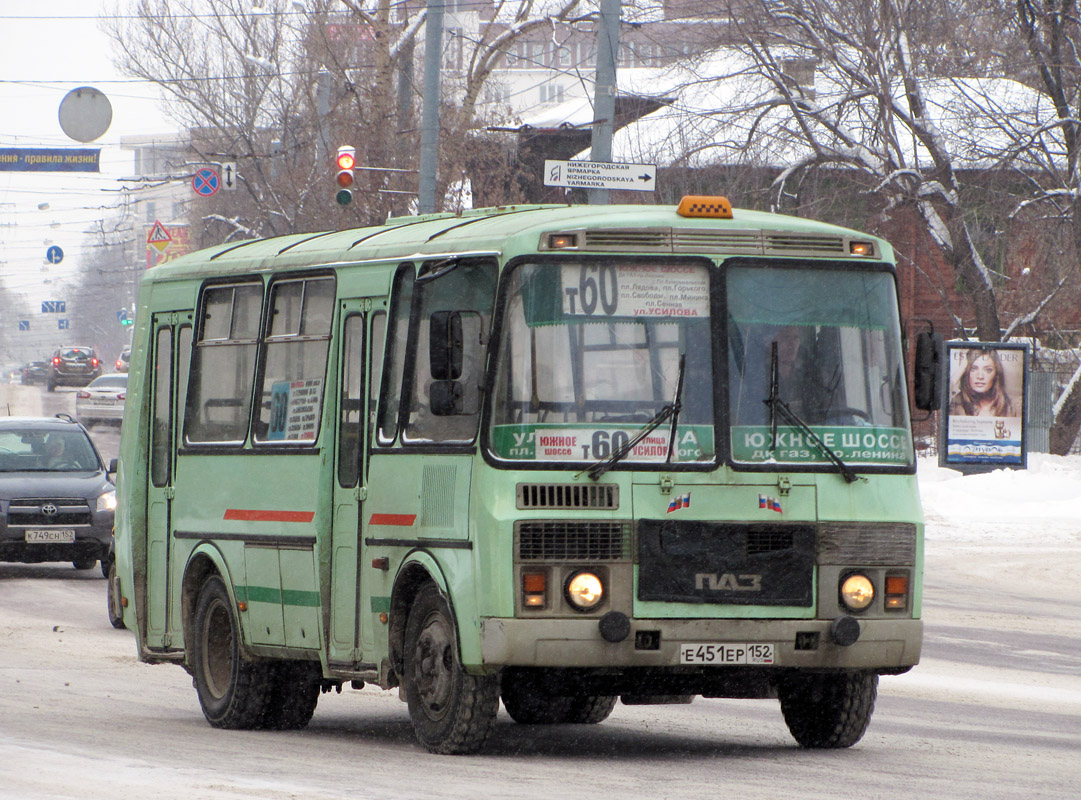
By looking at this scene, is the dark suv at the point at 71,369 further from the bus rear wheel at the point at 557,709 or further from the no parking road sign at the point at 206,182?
the bus rear wheel at the point at 557,709

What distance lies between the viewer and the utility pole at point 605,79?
797 inches

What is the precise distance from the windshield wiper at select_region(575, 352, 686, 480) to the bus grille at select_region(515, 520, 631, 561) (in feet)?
0.72

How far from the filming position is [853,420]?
28.1ft

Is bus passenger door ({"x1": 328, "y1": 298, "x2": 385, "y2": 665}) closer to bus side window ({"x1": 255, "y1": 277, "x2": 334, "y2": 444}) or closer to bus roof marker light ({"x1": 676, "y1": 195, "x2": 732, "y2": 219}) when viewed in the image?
bus side window ({"x1": 255, "y1": 277, "x2": 334, "y2": 444})

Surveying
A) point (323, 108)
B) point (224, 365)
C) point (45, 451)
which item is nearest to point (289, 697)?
point (224, 365)

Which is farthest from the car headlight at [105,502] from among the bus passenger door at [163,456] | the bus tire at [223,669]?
the bus tire at [223,669]

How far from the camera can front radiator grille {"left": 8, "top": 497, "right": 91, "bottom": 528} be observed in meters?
19.5

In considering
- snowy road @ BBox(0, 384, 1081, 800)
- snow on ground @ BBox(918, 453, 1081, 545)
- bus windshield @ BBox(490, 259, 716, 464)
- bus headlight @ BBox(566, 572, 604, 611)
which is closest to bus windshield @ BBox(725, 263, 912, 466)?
bus windshield @ BBox(490, 259, 716, 464)

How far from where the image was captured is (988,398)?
29484mm

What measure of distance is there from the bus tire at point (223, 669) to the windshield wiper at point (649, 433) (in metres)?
2.92

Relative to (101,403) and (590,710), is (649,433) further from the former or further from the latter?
(101,403)

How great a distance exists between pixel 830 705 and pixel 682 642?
4.00 feet

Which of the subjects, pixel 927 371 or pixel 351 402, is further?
pixel 351 402

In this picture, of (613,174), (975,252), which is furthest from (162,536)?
(975,252)
